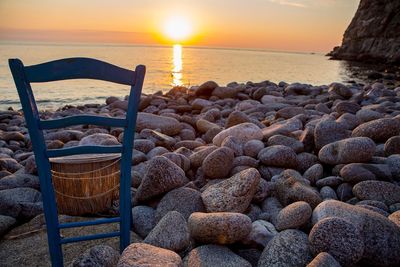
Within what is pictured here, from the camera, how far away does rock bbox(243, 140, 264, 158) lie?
15.5ft

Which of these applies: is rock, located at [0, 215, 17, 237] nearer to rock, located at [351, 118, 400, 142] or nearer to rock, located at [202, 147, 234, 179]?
rock, located at [202, 147, 234, 179]

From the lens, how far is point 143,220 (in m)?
3.45

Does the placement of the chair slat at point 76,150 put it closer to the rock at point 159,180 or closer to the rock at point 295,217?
the rock at point 159,180

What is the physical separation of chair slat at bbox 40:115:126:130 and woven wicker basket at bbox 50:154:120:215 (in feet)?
2.29

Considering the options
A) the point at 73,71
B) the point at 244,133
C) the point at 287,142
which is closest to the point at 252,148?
the point at 287,142

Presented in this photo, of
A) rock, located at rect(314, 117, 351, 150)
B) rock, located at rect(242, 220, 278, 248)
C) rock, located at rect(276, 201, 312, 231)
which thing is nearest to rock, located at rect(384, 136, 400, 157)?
rock, located at rect(314, 117, 351, 150)

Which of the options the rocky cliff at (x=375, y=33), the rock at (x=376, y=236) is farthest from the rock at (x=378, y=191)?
the rocky cliff at (x=375, y=33)

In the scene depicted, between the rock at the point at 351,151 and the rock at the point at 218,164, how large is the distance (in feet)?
3.76

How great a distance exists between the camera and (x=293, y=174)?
12.6 ft

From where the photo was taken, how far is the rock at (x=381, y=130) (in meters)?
4.56

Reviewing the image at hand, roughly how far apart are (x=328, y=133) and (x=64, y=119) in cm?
336

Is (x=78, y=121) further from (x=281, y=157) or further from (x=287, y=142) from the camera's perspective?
(x=287, y=142)

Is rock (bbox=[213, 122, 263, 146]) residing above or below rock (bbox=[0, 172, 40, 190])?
above

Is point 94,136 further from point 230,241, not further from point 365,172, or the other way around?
point 365,172
